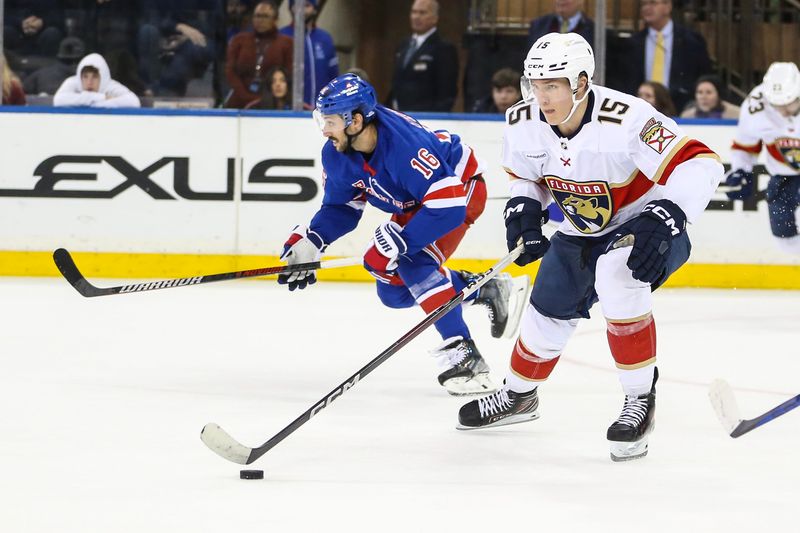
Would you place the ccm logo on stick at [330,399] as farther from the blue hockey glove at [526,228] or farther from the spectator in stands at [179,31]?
the spectator in stands at [179,31]

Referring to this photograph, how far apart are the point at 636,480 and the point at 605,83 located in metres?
4.14

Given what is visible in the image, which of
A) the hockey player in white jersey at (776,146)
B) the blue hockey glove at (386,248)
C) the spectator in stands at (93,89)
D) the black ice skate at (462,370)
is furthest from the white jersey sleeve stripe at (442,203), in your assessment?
the spectator in stands at (93,89)

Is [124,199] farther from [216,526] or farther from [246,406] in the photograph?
[216,526]

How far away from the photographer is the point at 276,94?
693cm

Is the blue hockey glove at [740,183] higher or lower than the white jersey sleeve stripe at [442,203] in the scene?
lower

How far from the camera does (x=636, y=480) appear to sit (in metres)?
3.02

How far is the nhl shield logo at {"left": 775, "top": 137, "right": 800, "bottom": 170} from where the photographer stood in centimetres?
635

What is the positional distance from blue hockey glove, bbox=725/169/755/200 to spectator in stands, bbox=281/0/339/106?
213cm

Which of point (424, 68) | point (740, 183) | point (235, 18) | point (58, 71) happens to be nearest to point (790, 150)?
point (740, 183)

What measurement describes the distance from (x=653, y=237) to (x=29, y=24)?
4776 millimetres

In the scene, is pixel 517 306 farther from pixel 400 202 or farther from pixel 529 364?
pixel 529 364

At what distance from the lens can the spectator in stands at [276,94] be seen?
692 centimetres

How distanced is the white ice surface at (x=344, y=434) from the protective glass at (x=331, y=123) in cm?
82

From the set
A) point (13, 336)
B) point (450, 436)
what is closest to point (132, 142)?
point (13, 336)
